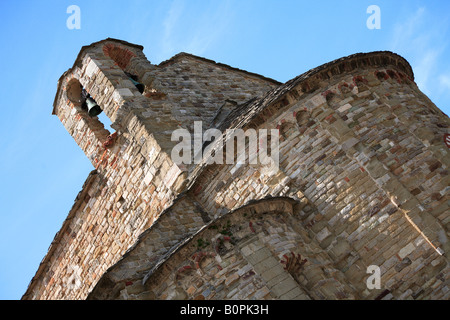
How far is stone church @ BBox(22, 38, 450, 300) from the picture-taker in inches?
356

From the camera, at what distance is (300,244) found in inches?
372

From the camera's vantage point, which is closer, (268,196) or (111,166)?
(268,196)

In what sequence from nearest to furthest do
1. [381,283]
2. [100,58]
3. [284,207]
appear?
1. [381,283]
2. [284,207]
3. [100,58]

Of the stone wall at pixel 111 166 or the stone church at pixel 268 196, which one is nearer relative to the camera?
the stone church at pixel 268 196

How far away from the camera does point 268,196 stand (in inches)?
388

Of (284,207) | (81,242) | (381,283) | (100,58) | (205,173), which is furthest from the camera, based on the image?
(100,58)

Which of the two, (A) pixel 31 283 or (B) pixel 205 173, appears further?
(A) pixel 31 283

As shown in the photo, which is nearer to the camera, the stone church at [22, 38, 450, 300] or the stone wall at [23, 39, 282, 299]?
the stone church at [22, 38, 450, 300]

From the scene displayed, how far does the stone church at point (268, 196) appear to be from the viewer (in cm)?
905

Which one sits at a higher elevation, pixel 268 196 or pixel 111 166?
pixel 111 166
